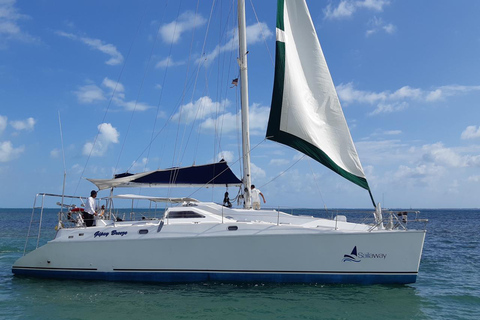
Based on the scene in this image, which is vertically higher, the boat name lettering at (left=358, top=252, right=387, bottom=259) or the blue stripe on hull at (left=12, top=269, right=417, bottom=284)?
the boat name lettering at (left=358, top=252, right=387, bottom=259)

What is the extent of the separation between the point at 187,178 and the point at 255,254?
355cm

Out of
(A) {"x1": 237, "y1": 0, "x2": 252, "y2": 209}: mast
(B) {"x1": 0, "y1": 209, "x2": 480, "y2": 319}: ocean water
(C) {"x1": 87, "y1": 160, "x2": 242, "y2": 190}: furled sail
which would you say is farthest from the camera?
(C) {"x1": 87, "y1": 160, "x2": 242, "y2": 190}: furled sail

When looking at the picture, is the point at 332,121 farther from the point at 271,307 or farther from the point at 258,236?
the point at 271,307

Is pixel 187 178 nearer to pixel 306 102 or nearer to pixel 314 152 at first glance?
pixel 314 152

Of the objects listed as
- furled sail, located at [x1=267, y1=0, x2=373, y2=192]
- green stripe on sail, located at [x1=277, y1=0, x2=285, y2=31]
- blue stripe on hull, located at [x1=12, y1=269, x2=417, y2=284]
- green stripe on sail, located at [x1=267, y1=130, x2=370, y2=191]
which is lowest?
blue stripe on hull, located at [x1=12, y1=269, x2=417, y2=284]

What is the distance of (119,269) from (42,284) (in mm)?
2188

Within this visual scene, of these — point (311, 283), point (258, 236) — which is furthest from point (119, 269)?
point (311, 283)

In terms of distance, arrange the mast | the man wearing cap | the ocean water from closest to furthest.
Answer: the ocean water → the man wearing cap → the mast

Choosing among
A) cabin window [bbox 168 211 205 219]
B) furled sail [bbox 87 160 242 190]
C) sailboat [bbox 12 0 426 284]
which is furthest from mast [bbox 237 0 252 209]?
cabin window [bbox 168 211 205 219]

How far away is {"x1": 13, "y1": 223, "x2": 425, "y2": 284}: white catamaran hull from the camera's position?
9.77 meters

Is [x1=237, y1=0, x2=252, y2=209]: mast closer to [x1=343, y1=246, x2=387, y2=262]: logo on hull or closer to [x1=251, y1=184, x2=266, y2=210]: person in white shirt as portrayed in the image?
[x1=251, y1=184, x2=266, y2=210]: person in white shirt

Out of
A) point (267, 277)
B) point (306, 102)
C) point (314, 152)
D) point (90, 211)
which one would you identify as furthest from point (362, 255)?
point (90, 211)

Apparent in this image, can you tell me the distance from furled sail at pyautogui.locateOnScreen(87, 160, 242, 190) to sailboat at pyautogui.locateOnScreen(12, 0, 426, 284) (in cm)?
3

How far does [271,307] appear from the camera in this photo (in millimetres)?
8555
